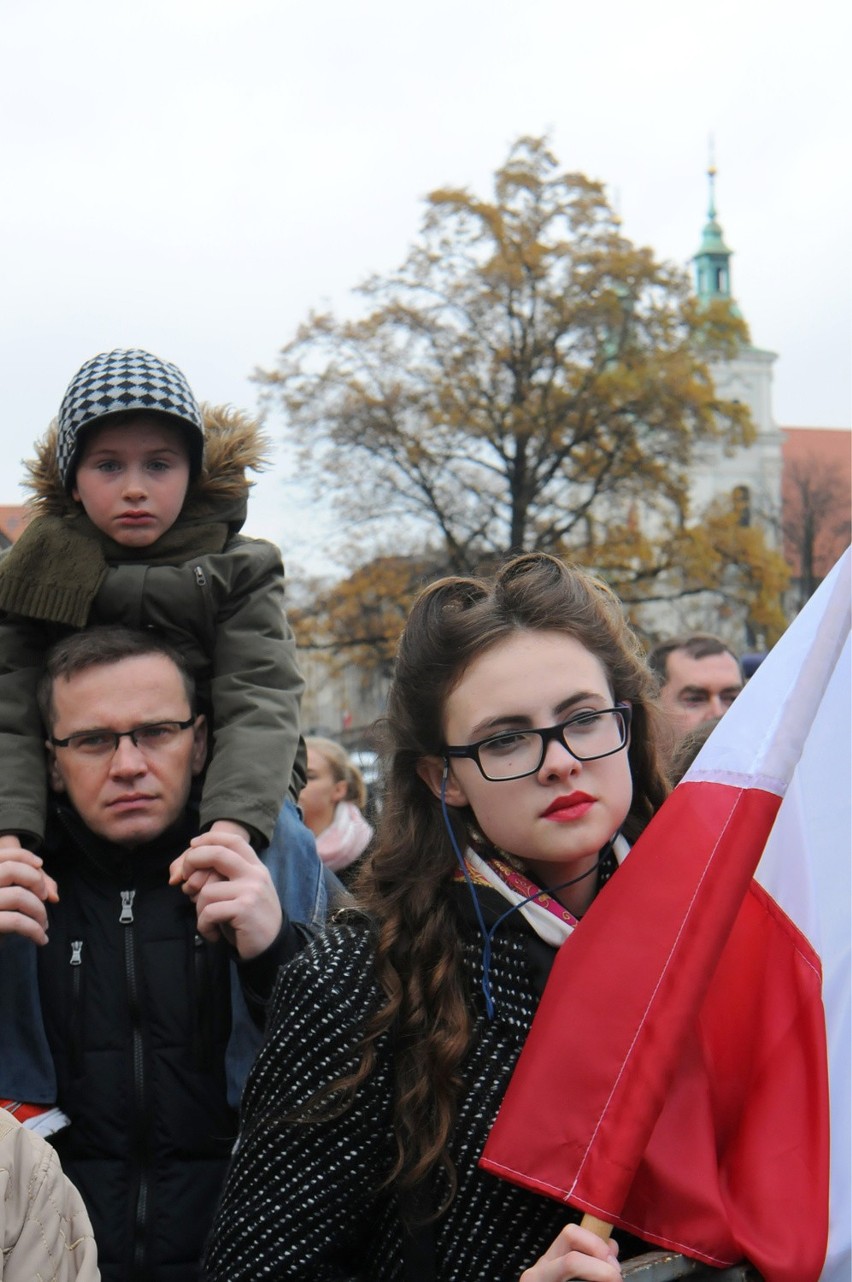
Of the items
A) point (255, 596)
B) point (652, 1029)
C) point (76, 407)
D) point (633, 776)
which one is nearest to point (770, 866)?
point (633, 776)

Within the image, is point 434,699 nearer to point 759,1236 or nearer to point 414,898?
point 414,898

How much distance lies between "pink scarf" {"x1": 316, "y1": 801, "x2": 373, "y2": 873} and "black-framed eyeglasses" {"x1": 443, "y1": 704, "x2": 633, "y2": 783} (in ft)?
12.0

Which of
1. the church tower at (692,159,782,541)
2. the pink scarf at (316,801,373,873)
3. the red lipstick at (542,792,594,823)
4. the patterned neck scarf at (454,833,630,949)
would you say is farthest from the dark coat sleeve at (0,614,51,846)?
the church tower at (692,159,782,541)

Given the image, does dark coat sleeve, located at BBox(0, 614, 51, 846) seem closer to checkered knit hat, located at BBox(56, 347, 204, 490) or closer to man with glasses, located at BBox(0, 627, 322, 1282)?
man with glasses, located at BBox(0, 627, 322, 1282)

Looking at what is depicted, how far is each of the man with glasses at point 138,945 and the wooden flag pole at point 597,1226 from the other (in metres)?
0.86

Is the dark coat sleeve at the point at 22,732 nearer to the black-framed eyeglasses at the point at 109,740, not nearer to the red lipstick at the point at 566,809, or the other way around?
the black-framed eyeglasses at the point at 109,740

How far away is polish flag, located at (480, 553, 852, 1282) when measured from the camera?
193 centimetres

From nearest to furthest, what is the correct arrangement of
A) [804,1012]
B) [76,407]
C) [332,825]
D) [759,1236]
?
[759,1236] < [804,1012] < [76,407] < [332,825]

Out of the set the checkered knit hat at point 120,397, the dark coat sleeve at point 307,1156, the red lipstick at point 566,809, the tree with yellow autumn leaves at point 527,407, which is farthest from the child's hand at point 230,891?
the tree with yellow autumn leaves at point 527,407

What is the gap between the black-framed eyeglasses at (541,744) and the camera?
2240 millimetres

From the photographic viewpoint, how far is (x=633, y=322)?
83.4ft

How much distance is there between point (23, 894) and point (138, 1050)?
349mm

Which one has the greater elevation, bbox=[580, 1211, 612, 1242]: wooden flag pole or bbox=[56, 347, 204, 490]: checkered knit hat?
bbox=[56, 347, 204, 490]: checkered knit hat

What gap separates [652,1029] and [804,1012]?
26 cm
